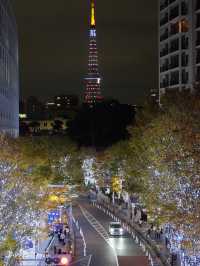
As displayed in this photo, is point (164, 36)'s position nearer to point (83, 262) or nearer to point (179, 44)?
point (179, 44)

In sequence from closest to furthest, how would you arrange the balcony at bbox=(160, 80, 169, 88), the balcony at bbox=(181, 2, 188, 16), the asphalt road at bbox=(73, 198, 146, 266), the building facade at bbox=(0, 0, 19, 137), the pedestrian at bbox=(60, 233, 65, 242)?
the asphalt road at bbox=(73, 198, 146, 266), the pedestrian at bbox=(60, 233, 65, 242), the building facade at bbox=(0, 0, 19, 137), the balcony at bbox=(181, 2, 188, 16), the balcony at bbox=(160, 80, 169, 88)

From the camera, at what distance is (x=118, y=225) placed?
1273 inches

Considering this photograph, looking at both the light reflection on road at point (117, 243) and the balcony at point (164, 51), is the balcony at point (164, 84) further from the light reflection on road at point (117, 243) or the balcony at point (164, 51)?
the light reflection on road at point (117, 243)

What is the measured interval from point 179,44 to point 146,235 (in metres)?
20.7

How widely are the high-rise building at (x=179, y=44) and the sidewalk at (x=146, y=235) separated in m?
9.69

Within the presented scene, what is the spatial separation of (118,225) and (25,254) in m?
9.20

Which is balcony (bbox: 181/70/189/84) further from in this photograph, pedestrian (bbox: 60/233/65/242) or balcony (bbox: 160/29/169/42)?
pedestrian (bbox: 60/233/65/242)

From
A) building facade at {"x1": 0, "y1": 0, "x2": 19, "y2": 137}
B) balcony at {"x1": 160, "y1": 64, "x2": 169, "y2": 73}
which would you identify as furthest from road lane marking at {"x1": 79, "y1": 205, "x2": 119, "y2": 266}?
balcony at {"x1": 160, "y1": 64, "x2": 169, "y2": 73}

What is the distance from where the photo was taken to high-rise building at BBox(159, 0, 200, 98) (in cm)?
4525

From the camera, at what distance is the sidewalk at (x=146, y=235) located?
25.7 meters

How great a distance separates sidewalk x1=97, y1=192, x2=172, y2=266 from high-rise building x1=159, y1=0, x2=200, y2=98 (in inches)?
381

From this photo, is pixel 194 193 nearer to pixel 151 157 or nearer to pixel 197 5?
pixel 151 157

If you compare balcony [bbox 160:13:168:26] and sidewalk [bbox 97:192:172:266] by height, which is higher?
balcony [bbox 160:13:168:26]

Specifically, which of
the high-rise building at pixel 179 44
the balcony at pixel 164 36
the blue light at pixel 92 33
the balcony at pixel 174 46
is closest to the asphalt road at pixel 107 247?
the high-rise building at pixel 179 44
